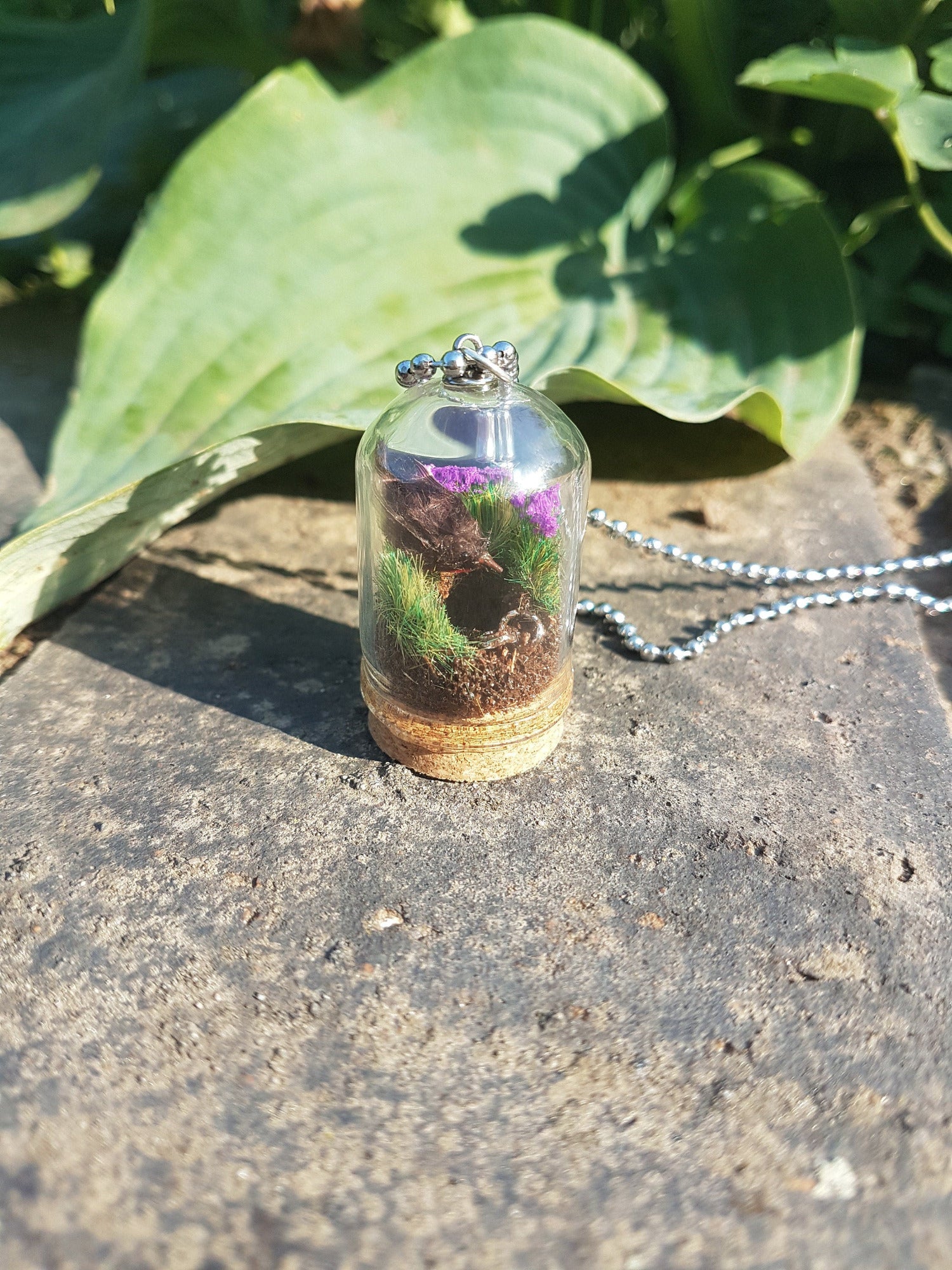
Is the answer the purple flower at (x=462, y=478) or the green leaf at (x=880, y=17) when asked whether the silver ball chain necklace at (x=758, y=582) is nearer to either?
the purple flower at (x=462, y=478)

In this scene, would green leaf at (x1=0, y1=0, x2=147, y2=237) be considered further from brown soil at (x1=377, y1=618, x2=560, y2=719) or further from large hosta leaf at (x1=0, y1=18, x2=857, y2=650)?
brown soil at (x1=377, y1=618, x2=560, y2=719)

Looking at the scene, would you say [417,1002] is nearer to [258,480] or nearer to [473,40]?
[258,480]

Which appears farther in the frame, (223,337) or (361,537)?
(223,337)

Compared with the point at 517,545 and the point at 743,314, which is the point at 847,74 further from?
the point at 517,545

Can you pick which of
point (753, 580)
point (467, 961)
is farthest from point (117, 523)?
point (753, 580)

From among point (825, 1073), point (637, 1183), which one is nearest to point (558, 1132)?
point (637, 1183)
